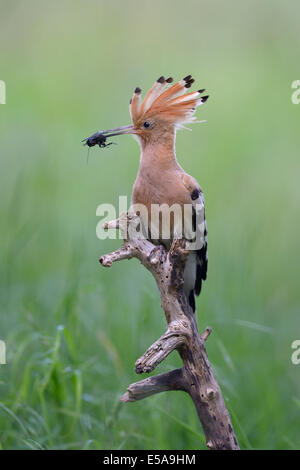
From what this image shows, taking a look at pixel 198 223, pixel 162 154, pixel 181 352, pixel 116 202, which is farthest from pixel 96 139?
pixel 116 202

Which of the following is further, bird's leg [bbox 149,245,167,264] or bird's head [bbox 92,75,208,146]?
bird's head [bbox 92,75,208,146]

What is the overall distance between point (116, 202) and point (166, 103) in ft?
6.72

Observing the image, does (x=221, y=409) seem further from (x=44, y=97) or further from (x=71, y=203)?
(x=44, y=97)

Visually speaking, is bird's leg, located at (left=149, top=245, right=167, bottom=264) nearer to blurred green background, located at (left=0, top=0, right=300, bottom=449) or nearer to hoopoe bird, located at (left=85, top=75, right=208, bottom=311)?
hoopoe bird, located at (left=85, top=75, right=208, bottom=311)

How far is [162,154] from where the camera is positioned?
2285mm

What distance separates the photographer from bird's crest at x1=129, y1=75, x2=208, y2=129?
2174 mm

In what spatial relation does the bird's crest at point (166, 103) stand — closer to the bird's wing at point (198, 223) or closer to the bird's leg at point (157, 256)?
the bird's wing at point (198, 223)

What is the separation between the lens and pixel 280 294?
4.01 meters

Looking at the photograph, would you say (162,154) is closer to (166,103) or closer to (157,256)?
(166,103)

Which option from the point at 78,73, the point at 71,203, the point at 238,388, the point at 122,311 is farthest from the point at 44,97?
the point at 238,388

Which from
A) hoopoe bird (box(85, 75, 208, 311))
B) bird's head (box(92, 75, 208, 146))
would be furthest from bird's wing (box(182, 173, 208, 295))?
bird's head (box(92, 75, 208, 146))

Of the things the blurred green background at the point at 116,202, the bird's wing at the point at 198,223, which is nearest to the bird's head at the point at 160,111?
the bird's wing at the point at 198,223

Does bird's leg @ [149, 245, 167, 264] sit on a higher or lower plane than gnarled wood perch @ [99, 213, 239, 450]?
higher

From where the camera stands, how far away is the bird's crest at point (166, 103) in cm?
217
